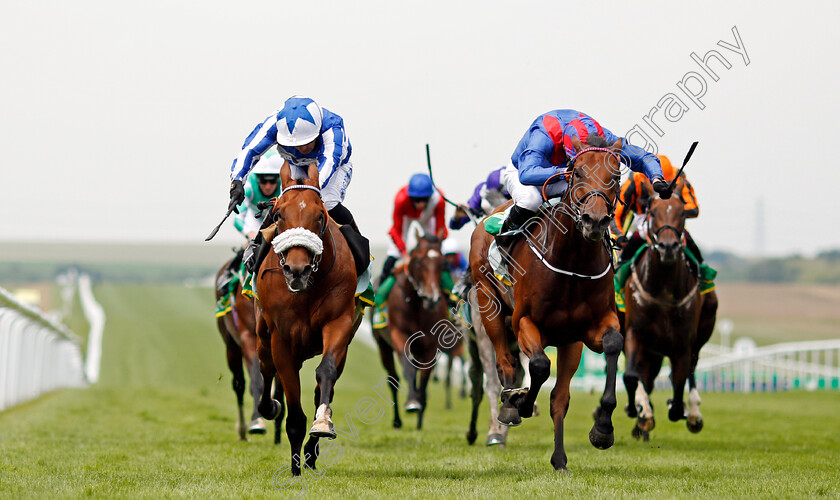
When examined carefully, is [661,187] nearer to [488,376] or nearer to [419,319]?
[488,376]

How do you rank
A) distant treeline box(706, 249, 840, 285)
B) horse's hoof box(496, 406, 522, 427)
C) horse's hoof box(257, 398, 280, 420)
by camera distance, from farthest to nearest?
distant treeline box(706, 249, 840, 285), horse's hoof box(257, 398, 280, 420), horse's hoof box(496, 406, 522, 427)

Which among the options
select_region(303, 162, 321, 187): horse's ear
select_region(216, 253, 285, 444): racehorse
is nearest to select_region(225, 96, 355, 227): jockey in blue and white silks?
select_region(303, 162, 321, 187): horse's ear

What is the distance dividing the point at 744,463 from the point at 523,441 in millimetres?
2843

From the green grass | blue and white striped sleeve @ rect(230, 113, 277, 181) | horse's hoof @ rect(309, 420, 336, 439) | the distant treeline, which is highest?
the distant treeline

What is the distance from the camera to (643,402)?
30.9 feet

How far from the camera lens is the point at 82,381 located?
27188 millimetres

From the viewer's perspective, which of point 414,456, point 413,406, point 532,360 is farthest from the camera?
point 413,406

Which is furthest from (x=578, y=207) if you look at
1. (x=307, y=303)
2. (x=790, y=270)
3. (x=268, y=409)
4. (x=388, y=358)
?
(x=790, y=270)

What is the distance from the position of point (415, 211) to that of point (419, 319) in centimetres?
134

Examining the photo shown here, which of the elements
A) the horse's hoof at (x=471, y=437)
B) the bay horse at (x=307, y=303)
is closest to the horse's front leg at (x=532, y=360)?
the bay horse at (x=307, y=303)

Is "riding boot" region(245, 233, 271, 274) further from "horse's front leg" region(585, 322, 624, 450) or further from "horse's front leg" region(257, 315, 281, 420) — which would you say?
"horse's front leg" region(585, 322, 624, 450)

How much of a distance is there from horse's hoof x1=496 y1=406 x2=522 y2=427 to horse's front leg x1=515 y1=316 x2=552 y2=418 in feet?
0.15

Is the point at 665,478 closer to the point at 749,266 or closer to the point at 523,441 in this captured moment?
the point at 523,441

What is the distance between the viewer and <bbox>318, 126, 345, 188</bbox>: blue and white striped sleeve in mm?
7180
